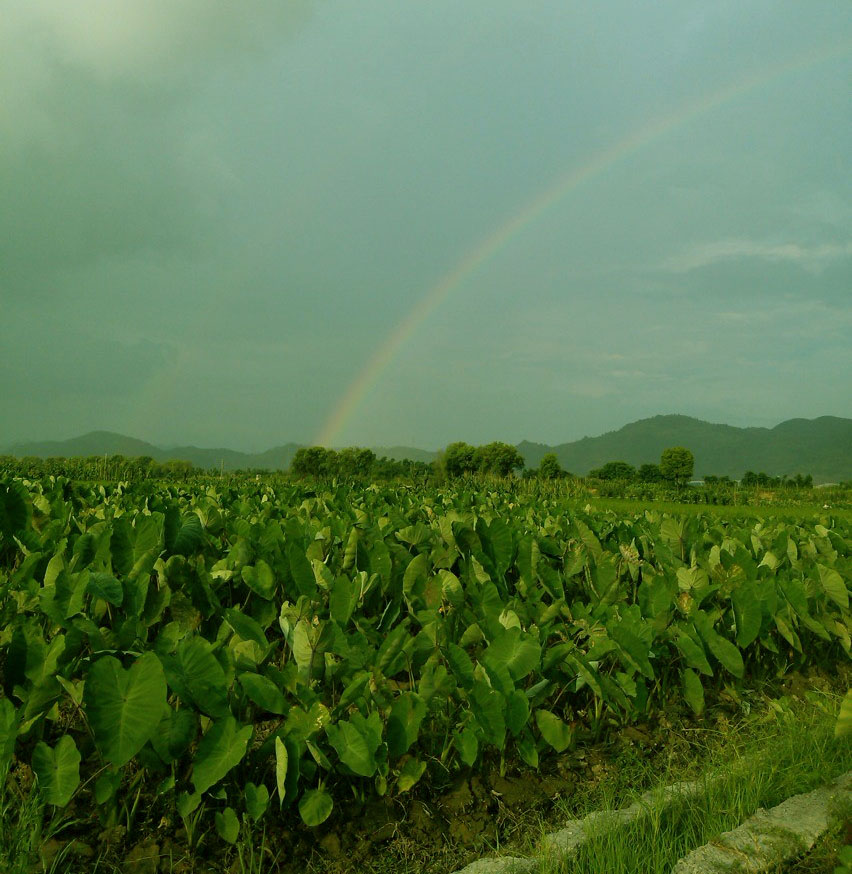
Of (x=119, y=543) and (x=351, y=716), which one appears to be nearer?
(x=351, y=716)

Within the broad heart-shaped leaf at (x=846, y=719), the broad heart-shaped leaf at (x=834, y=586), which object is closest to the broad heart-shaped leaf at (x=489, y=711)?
the broad heart-shaped leaf at (x=846, y=719)

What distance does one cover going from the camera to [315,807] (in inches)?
76.0

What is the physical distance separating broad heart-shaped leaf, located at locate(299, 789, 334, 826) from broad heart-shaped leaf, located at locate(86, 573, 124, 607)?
1.04 m

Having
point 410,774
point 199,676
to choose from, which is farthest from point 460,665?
point 199,676

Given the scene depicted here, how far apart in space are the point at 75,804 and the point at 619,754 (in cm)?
197

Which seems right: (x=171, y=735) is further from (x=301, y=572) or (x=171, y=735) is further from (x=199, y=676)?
(x=301, y=572)

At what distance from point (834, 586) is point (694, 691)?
128cm

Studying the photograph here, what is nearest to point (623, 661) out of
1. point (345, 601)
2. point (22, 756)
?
point (345, 601)

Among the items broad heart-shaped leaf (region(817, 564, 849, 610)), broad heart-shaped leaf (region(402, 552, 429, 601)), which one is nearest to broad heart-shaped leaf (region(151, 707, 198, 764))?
broad heart-shaped leaf (region(402, 552, 429, 601))

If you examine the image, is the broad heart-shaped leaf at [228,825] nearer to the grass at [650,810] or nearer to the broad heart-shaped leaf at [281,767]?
the grass at [650,810]

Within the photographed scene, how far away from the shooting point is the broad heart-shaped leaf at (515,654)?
226cm

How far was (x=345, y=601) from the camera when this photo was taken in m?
2.73

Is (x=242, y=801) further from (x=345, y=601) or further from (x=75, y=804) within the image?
(x=345, y=601)

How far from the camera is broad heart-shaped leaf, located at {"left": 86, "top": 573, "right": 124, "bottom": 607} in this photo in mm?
2457
